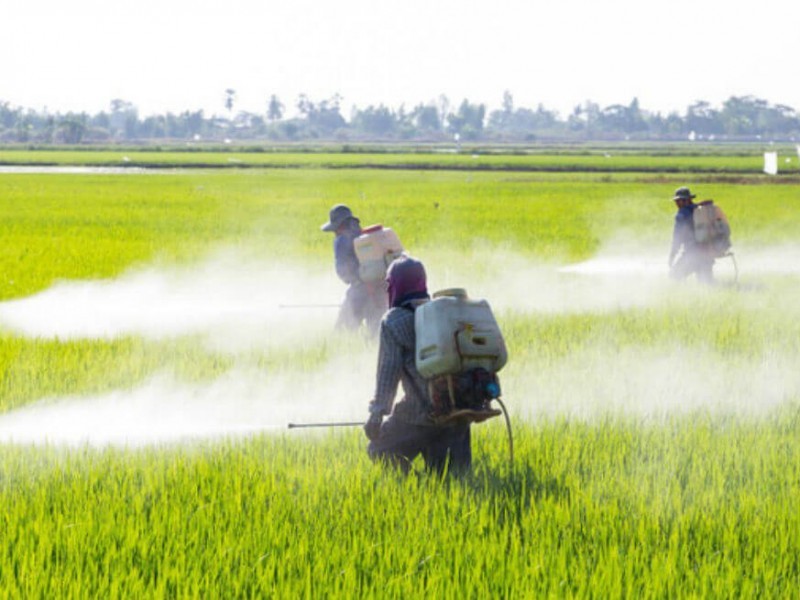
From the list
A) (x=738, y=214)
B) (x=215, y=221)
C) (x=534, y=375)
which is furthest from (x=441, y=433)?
(x=738, y=214)

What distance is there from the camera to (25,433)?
260 inches

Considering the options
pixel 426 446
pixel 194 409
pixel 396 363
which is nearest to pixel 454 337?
pixel 396 363

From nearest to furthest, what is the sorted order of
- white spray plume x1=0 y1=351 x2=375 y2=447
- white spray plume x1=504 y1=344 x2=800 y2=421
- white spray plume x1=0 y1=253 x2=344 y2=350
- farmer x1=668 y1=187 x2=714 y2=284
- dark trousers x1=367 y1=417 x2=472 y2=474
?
1. dark trousers x1=367 y1=417 x2=472 y2=474
2. white spray plume x1=0 y1=351 x2=375 y2=447
3. white spray plume x1=504 y1=344 x2=800 y2=421
4. white spray plume x1=0 y1=253 x2=344 y2=350
5. farmer x1=668 y1=187 x2=714 y2=284

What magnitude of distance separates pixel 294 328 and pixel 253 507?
6.38 metres

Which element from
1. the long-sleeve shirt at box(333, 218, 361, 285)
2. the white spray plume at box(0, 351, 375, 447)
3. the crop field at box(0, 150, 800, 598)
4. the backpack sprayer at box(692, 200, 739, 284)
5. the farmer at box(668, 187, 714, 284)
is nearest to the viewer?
the crop field at box(0, 150, 800, 598)

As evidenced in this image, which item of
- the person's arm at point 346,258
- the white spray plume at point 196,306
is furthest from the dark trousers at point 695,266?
the person's arm at point 346,258

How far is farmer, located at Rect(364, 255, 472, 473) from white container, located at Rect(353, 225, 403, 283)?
267 cm

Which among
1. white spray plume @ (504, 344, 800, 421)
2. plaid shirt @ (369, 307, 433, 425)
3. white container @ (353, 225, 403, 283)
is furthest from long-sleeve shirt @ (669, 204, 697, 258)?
plaid shirt @ (369, 307, 433, 425)

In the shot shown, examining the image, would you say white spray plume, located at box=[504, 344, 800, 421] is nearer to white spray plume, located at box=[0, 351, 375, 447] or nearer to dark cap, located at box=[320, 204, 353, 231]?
white spray plume, located at box=[0, 351, 375, 447]

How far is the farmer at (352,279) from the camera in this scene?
912 cm

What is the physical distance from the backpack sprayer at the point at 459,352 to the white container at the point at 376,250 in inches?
121

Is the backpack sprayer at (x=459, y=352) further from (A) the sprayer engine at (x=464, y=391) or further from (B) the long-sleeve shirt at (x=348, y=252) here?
(B) the long-sleeve shirt at (x=348, y=252)

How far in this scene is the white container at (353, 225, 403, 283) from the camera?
8055mm

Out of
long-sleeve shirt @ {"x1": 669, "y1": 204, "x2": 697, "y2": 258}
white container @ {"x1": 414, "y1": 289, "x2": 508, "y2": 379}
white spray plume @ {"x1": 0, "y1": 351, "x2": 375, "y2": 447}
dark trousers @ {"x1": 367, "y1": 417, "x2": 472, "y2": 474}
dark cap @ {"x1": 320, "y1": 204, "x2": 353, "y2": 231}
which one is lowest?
white spray plume @ {"x1": 0, "y1": 351, "x2": 375, "y2": 447}
